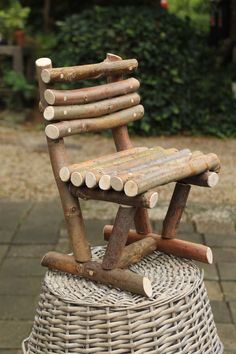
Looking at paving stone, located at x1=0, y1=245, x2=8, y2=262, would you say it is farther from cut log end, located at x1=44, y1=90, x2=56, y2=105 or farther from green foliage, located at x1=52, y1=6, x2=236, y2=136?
green foliage, located at x1=52, y1=6, x2=236, y2=136

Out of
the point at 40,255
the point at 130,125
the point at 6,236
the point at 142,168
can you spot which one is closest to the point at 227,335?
the point at 142,168

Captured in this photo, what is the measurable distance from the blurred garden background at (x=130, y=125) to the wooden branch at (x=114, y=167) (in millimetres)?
1136

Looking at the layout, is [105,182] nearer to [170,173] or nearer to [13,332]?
[170,173]

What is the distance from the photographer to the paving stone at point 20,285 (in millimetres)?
3566

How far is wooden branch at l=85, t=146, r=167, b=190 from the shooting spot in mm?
2270

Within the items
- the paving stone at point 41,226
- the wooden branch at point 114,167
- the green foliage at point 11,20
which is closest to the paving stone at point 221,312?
the wooden branch at point 114,167

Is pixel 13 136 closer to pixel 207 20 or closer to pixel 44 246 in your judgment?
pixel 44 246

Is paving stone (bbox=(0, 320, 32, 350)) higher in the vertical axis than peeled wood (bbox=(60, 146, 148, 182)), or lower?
lower

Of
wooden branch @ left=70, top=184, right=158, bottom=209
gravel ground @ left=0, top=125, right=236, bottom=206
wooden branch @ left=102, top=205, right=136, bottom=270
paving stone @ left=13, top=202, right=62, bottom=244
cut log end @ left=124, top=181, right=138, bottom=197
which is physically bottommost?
gravel ground @ left=0, top=125, right=236, bottom=206

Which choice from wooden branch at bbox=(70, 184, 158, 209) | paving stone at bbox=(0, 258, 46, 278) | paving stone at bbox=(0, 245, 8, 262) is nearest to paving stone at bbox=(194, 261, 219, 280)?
paving stone at bbox=(0, 258, 46, 278)

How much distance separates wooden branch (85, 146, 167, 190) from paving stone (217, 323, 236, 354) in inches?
37.4

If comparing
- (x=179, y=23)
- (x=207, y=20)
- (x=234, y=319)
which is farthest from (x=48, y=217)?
(x=207, y=20)

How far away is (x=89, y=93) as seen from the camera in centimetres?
255

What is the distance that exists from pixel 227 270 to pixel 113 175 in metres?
1.74
